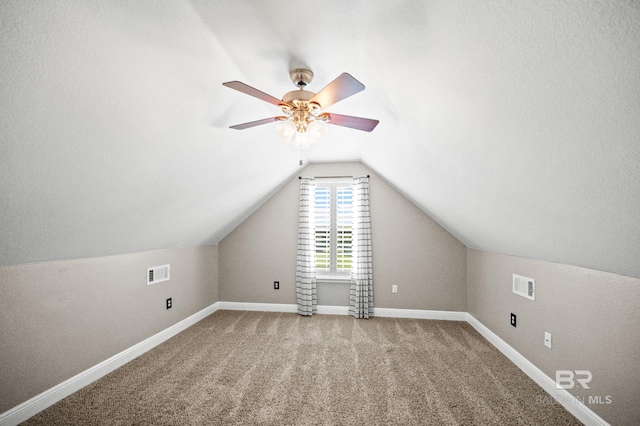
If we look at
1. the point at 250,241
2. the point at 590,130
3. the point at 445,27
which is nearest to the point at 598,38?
the point at 590,130

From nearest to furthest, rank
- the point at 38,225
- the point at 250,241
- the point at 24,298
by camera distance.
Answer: the point at 38,225, the point at 24,298, the point at 250,241

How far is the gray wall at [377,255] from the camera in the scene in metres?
4.43

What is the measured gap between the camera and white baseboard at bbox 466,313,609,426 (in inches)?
79.6

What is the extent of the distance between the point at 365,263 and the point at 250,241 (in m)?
1.94

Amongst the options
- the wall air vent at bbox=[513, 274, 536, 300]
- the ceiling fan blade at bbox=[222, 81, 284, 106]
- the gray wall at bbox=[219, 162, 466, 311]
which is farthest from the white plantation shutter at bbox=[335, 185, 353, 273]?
the ceiling fan blade at bbox=[222, 81, 284, 106]

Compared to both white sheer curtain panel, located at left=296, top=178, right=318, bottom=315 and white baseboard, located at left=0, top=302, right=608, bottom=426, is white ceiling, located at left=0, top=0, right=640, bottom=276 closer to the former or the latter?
white baseboard, located at left=0, top=302, right=608, bottom=426

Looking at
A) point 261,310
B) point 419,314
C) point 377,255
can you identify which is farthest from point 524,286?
point 261,310

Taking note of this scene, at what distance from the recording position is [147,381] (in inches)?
104

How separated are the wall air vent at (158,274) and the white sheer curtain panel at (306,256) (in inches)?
73.3

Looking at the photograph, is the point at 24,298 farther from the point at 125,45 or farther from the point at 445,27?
the point at 445,27

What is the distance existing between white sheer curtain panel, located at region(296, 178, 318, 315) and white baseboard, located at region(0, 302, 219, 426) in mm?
1794

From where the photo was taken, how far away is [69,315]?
2.43 meters

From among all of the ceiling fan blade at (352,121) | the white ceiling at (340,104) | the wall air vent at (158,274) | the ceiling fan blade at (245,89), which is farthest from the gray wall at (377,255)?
the ceiling fan blade at (245,89)

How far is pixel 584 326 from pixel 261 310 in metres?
4.03
